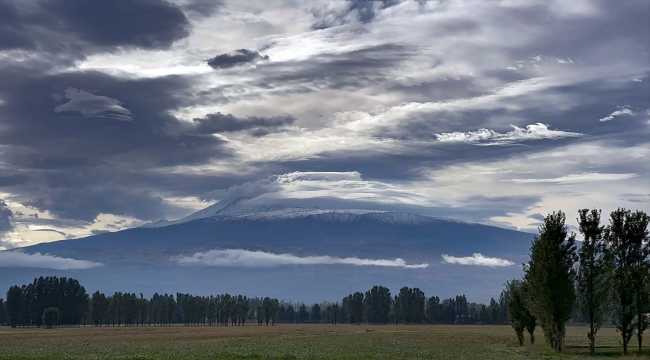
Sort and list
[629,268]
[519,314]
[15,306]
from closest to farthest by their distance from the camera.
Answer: [629,268]
[519,314]
[15,306]

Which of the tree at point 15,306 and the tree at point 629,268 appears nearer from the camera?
the tree at point 629,268

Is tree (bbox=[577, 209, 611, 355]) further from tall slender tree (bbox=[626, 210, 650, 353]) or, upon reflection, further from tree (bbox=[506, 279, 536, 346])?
tree (bbox=[506, 279, 536, 346])

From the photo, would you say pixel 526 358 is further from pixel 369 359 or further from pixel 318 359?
pixel 318 359

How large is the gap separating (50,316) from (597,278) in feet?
511

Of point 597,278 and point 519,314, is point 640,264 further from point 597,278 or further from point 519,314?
point 519,314

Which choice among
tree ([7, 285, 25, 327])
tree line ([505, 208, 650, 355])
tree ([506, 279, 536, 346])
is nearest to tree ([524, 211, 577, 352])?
tree line ([505, 208, 650, 355])

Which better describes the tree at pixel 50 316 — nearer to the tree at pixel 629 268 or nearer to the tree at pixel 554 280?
the tree at pixel 554 280

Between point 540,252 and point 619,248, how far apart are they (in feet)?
24.3

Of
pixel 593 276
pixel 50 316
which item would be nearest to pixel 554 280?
pixel 593 276

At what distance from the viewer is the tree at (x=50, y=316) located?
602ft

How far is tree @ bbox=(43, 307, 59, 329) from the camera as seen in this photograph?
602ft

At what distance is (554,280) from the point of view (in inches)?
2685

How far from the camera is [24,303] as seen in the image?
198875mm

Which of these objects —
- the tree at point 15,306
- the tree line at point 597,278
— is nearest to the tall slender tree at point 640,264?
the tree line at point 597,278
